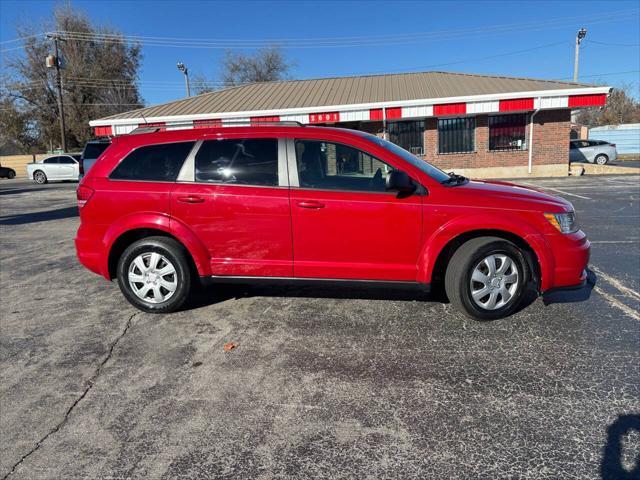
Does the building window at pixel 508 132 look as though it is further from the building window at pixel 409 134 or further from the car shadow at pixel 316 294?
the car shadow at pixel 316 294

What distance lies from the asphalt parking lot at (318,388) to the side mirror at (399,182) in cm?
125

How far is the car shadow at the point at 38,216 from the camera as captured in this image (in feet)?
36.8

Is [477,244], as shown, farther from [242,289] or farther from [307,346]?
[242,289]

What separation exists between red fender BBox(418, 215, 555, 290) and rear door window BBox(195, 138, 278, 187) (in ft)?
5.15

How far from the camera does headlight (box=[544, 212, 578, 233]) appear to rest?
156 inches

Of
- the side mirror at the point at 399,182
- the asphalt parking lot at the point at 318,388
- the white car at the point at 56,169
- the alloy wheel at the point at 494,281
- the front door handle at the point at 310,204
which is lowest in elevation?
the asphalt parking lot at the point at 318,388

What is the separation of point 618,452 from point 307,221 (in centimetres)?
276

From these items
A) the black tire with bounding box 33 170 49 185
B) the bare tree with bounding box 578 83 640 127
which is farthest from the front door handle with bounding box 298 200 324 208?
the bare tree with bounding box 578 83 640 127

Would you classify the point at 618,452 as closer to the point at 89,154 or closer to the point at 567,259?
the point at 567,259

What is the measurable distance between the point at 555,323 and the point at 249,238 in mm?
2940

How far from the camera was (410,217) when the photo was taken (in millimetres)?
3961

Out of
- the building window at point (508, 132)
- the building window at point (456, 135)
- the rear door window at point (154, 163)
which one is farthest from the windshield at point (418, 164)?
the building window at point (508, 132)

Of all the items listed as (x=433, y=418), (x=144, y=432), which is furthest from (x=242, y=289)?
(x=433, y=418)

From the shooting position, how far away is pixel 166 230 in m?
4.28
